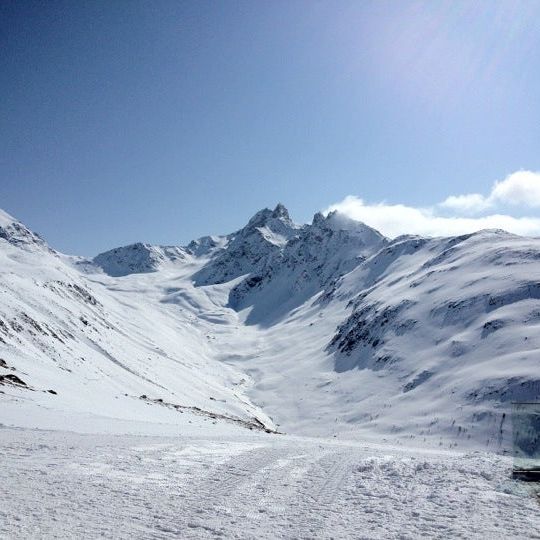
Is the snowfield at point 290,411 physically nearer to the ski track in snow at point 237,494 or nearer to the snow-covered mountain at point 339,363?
the ski track in snow at point 237,494

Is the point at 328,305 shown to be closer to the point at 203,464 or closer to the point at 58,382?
the point at 58,382

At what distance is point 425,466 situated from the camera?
44.2ft

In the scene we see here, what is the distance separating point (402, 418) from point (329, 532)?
2173 inches

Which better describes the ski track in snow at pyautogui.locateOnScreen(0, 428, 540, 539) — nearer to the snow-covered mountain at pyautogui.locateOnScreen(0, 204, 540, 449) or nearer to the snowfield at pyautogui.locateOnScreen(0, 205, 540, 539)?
the snowfield at pyautogui.locateOnScreen(0, 205, 540, 539)

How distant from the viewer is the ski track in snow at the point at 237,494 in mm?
8289

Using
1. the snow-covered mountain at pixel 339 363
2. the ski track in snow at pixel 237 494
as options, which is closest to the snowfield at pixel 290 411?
the ski track in snow at pixel 237 494

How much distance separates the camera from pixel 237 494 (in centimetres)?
1033

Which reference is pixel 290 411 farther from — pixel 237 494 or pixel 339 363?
pixel 237 494

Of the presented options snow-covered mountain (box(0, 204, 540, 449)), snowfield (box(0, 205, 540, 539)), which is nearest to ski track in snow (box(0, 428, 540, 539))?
snowfield (box(0, 205, 540, 539))

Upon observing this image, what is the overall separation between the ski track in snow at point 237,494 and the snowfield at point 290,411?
0.06 meters

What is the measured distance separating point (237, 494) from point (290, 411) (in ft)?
225

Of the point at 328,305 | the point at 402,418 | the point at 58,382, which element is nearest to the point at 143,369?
the point at 58,382

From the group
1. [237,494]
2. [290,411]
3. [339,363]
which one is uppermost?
[237,494]

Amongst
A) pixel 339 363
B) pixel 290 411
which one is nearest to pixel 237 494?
pixel 290 411
